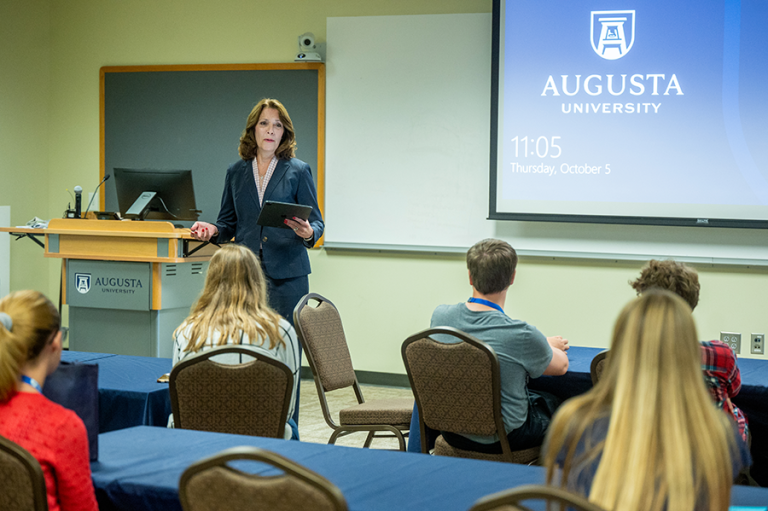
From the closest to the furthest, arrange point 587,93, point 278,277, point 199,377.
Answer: point 199,377, point 278,277, point 587,93

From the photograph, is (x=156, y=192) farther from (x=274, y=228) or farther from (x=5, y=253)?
(x=5, y=253)

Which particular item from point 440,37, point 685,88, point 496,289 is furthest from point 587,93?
point 496,289

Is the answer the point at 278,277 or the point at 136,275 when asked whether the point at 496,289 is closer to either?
the point at 278,277

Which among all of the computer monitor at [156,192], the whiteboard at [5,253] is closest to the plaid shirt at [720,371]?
the computer monitor at [156,192]

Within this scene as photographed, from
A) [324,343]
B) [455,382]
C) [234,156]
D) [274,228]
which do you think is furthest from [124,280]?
[455,382]

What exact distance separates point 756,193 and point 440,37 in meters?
2.25

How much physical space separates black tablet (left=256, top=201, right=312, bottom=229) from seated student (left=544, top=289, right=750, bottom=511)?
7.73 ft

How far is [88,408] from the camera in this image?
1683 millimetres

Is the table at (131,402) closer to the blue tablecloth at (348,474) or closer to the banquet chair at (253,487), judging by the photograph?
the blue tablecloth at (348,474)

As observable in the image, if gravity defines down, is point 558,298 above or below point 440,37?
below

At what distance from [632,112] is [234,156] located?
284 centimetres

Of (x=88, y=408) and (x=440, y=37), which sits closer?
(x=88, y=408)

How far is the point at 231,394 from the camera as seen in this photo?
2.15m

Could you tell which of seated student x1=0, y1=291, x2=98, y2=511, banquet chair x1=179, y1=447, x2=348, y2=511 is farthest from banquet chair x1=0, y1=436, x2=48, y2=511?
banquet chair x1=179, y1=447, x2=348, y2=511
